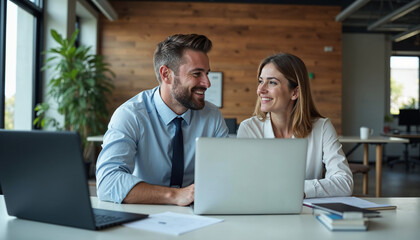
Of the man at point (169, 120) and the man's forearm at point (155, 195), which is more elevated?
the man at point (169, 120)

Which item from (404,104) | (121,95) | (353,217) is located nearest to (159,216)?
(353,217)

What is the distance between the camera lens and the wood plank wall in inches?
286

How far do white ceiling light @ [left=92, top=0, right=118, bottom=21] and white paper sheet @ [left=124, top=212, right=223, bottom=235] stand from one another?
17.0 ft

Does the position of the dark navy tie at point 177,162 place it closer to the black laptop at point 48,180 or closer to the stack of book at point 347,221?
the black laptop at point 48,180

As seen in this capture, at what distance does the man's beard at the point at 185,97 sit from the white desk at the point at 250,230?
624 millimetres

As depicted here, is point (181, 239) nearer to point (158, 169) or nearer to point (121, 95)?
point (158, 169)

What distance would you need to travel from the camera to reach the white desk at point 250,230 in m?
1.00

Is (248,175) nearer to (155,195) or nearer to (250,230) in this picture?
(250,230)

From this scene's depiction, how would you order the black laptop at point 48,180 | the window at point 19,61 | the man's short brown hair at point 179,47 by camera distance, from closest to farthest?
1. the black laptop at point 48,180
2. the man's short brown hair at point 179,47
3. the window at point 19,61

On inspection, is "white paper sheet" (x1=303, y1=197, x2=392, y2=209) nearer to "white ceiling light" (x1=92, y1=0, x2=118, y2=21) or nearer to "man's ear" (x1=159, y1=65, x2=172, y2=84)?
"man's ear" (x1=159, y1=65, x2=172, y2=84)

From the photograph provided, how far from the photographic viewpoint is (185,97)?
1.79 m

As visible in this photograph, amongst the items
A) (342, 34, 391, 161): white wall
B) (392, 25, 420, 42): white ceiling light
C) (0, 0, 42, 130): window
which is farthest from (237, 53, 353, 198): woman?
(342, 34, 391, 161): white wall

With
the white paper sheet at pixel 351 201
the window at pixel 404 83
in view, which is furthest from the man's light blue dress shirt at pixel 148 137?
the window at pixel 404 83

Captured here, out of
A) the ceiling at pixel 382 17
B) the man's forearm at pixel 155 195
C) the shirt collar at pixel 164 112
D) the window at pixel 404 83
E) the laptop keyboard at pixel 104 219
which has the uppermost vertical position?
the ceiling at pixel 382 17
